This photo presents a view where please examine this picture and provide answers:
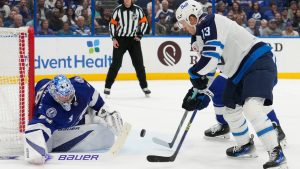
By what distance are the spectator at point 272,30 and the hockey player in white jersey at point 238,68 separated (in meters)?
5.79

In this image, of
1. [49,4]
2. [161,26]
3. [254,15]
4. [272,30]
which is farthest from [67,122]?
[254,15]

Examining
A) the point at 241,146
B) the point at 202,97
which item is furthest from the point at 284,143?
the point at 202,97

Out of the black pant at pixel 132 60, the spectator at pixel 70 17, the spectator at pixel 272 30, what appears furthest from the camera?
the spectator at pixel 272 30

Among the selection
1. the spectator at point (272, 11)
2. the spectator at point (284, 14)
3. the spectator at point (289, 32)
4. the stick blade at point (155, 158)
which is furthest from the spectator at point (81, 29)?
the stick blade at point (155, 158)

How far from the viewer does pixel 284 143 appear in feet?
12.5

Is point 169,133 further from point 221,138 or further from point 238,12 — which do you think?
point 238,12

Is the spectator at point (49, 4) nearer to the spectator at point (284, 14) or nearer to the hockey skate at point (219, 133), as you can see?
the spectator at point (284, 14)

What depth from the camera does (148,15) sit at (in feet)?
28.8

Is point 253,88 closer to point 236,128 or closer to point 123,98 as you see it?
point 236,128

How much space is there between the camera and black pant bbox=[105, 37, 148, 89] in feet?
21.6

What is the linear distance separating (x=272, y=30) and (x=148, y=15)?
1991 millimetres

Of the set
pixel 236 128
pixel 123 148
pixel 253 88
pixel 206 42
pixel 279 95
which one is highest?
pixel 206 42

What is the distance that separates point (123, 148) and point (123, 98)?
9.33ft

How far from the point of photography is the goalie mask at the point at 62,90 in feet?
10.6
